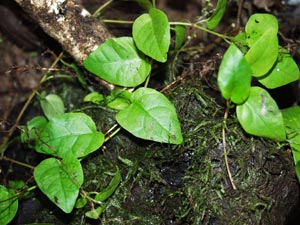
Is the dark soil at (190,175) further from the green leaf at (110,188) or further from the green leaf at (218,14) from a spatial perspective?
the green leaf at (218,14)

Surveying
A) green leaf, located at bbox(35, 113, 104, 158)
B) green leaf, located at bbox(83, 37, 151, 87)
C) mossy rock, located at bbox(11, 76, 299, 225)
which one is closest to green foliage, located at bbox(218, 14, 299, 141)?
mossy rock, located at bbox(11, 76, 299, 225)

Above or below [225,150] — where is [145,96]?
above

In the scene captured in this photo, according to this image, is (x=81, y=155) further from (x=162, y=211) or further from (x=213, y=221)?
(x=213, y=221)

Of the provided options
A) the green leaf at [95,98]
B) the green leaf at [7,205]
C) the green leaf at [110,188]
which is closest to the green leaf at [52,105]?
the green leaf at [95,98]

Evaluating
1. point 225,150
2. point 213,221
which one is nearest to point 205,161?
point 225,150

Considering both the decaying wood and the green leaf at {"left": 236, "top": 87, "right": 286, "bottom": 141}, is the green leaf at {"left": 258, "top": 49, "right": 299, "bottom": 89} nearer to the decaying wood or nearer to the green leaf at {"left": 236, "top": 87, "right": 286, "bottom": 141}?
the green leaf at {"left": 236, "top": 87, "right": 286, "bottom": 141}

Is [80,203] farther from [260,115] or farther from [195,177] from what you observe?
[260,115]
